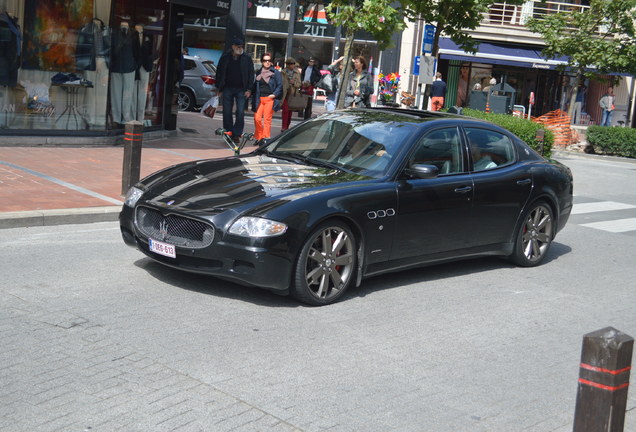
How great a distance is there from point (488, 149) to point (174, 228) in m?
3.43

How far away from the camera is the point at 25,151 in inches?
543

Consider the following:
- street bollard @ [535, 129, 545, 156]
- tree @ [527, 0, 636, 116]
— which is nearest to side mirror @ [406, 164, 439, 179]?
street bollard @ [535, 129, 545, 156]

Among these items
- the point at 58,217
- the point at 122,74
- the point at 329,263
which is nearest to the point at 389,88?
the point at 122,74

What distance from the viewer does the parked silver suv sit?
84.1ft

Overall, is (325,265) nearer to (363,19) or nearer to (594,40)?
(363,19)

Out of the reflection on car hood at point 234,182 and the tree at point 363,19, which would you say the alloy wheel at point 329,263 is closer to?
the reflection on car hood at point 234,182

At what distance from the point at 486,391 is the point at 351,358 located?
903 mm

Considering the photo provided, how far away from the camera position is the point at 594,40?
2944cm

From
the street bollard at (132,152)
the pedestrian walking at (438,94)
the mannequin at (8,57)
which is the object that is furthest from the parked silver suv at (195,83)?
the street bollard at (132,152)

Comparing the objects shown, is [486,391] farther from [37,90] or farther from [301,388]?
[37,90]

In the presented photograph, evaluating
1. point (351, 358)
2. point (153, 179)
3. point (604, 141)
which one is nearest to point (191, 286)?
point (153, 179)

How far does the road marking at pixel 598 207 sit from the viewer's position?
13906 millimetres

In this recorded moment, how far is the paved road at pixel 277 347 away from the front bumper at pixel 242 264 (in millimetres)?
236

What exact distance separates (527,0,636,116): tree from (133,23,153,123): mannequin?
54.9 feet
